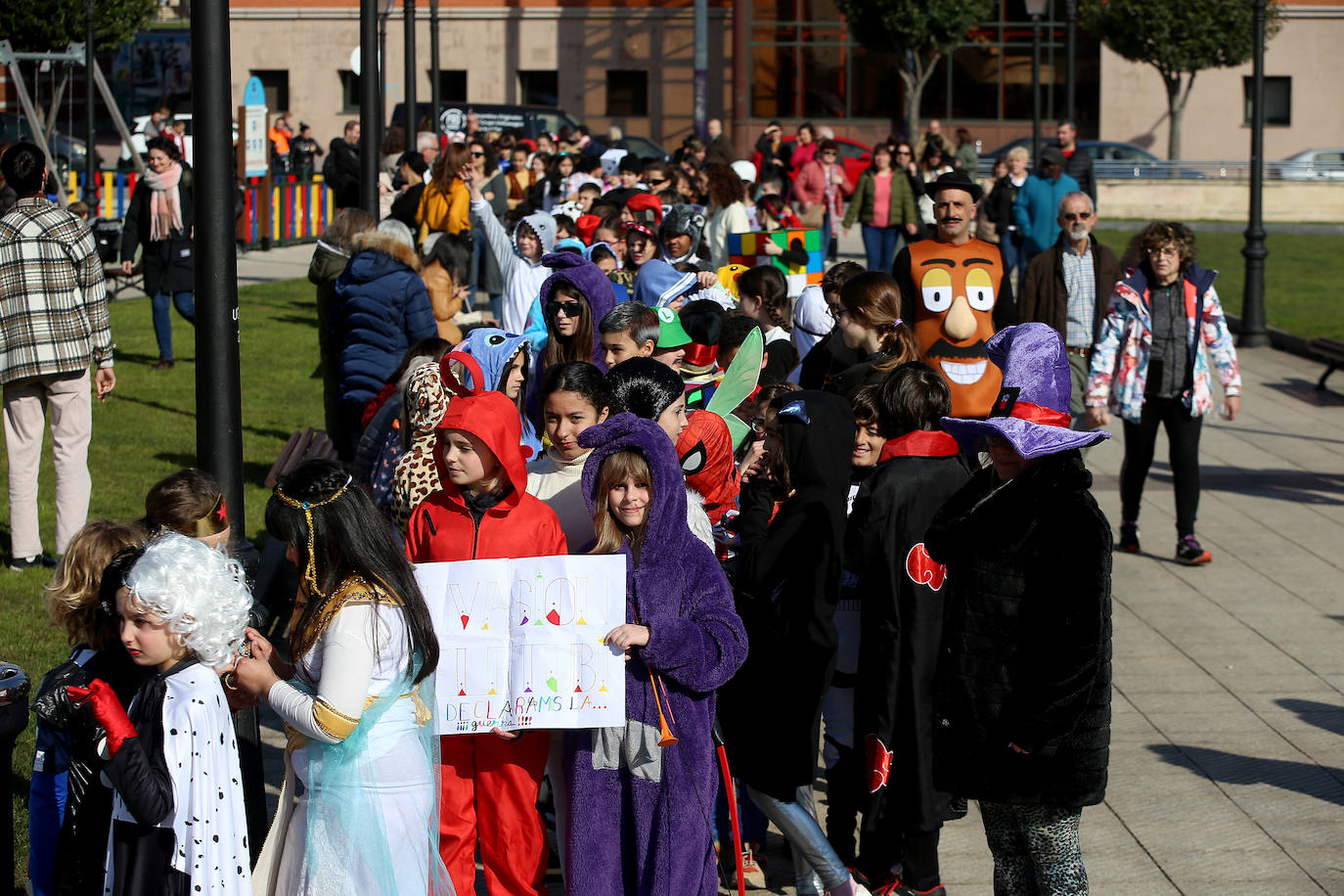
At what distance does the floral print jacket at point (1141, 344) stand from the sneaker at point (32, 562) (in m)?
5.86

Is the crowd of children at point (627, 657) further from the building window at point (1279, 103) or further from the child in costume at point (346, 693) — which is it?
the building window at point (1279, 103)

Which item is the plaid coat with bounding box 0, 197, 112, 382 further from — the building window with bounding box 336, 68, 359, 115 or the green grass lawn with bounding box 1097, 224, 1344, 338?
the building window with bounding box 336, 68, 359, 115

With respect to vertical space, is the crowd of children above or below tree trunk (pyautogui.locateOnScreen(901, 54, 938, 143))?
below

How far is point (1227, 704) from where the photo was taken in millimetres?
7160

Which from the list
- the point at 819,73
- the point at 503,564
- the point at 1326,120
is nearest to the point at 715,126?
the point at 503,564

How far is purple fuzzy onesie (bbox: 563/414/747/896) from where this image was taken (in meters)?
4.45

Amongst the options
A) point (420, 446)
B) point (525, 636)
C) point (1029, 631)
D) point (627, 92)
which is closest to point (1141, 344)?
point (420, 446)

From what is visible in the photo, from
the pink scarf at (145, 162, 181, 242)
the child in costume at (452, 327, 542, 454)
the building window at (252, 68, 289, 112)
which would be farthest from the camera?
the building window at (252, 68, 289, 112)

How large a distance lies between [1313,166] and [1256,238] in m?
26.2

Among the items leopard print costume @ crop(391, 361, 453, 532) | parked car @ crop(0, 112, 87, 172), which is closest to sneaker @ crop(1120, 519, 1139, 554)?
leopard print costume @ crop(391, 361, 453, 532)

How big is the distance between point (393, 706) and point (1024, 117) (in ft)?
161

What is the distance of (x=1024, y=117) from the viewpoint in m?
50.4

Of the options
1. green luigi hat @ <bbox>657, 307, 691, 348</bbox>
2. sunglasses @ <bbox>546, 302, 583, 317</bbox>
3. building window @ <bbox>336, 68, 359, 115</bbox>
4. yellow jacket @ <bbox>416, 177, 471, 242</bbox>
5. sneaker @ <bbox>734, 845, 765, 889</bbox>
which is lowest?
sneaker @ <bbox>734, 845, 765, 889</bbox>

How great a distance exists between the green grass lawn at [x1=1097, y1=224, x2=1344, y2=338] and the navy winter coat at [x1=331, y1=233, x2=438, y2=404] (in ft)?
42.2
